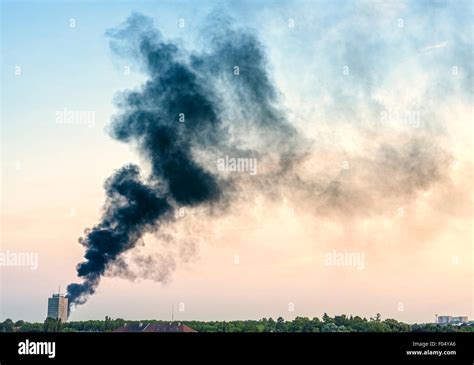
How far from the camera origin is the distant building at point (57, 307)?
72.2 metres

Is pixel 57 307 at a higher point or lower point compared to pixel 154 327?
higher

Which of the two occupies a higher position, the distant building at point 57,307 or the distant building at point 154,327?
the distant building at point 57,307

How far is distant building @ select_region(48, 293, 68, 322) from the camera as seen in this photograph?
237 ft

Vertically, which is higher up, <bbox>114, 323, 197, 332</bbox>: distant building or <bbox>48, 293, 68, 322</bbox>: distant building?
<bbox>48, 293, 68, 322</bbox>: distant building

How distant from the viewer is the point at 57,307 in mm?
74312
